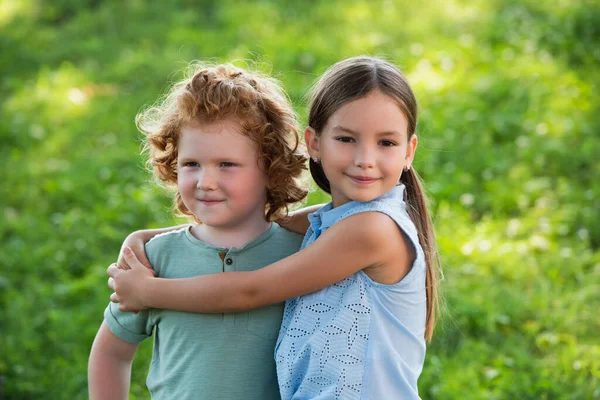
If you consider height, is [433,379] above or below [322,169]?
below

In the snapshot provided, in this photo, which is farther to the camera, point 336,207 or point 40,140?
point 40,140

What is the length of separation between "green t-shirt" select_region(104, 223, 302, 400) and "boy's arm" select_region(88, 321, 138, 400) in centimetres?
4

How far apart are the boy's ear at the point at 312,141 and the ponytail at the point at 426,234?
0.29 meters

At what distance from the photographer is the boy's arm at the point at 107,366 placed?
7.68 feet

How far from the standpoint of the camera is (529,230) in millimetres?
4793

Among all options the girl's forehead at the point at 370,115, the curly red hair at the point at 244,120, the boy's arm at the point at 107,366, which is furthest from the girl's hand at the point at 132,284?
the girl's forehead at the point at 370,115

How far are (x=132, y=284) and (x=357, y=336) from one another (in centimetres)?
64

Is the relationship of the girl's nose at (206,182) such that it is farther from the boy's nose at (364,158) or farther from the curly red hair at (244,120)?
the boy's nose at (364,158)

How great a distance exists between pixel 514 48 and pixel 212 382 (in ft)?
17.7

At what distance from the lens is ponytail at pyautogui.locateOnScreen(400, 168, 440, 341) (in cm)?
228

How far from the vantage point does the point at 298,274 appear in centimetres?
212

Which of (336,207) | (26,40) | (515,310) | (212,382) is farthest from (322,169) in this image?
(26,40)

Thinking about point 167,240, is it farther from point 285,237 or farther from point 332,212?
point 332,212

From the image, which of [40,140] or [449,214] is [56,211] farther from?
[449,214]
